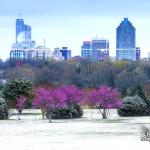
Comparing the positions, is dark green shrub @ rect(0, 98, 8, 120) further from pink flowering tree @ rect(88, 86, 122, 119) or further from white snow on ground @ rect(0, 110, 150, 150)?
white snow on ground @ rect(0, 110, 150, 150)

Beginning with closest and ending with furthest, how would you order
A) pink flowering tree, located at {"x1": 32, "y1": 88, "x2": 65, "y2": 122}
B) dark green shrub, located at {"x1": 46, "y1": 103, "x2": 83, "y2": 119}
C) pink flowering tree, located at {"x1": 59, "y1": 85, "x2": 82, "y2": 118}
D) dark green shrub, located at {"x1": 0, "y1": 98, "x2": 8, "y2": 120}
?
1. pink flowering tree, located at {"x1": 32, "y1": 88, "x2": 65, "y2": 122}
2. dark green shrub, located at {"x1": 46, "y1": 103, "x2": 83, "y2": 119}
3. dark green shrub, located at {"x1": 0, "y1": 98, "x2": 8, "y2": 120}
4. pink flowering tree, located at {"x1": 59, "y1": 85, "x2": 82, "y2": 118}

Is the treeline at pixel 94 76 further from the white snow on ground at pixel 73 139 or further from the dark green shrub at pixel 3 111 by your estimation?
the white snow on ground at pixel 73 139

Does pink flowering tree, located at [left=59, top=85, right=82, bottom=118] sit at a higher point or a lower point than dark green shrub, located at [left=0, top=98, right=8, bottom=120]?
higher

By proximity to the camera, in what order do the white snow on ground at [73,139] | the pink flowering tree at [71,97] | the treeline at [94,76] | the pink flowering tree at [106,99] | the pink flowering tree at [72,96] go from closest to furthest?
the white snow on ground at [73,139], the pink flowering tree at [106,99], the pink flowering tree at [71,97], the pink flowering tree at [72,96], the treeline at [94,76]

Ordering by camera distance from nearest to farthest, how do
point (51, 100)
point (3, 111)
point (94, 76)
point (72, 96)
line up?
point (51, 100)
point (3, 111)
point (72, 96)
point (94, 76)

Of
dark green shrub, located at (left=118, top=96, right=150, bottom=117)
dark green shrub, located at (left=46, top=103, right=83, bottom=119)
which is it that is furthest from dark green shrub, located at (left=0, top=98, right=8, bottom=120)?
dark green shrub, located at (left=118, top=96, right=150, bottom=117)

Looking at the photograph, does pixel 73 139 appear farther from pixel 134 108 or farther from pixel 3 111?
pixel 134 108

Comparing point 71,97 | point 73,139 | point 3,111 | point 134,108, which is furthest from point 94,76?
point 73,139

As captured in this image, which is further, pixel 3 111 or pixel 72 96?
pixel 72 96

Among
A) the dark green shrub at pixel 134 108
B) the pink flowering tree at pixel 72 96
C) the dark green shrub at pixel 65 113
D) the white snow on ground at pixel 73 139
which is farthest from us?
the dark green shrub at pixel 134 108

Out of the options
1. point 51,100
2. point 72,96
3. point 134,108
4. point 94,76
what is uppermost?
point 94,76

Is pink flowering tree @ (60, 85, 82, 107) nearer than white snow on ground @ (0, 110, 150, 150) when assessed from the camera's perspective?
No

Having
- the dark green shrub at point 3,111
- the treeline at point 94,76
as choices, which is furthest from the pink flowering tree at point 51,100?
the treeline at point 94,76

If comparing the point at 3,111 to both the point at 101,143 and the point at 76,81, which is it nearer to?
the point at 101,143
